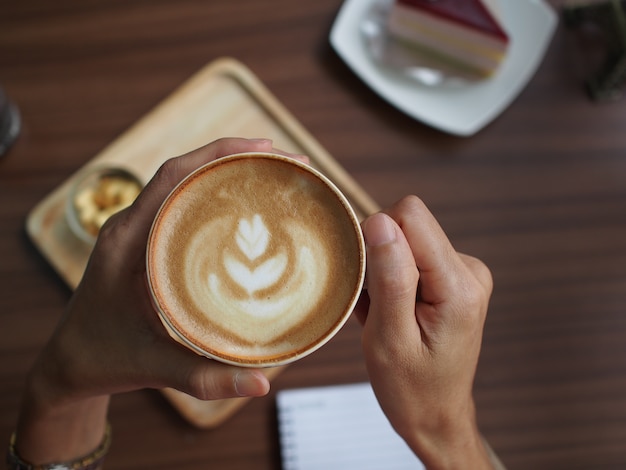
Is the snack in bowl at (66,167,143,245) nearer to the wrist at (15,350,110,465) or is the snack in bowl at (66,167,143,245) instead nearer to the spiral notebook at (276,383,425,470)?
the wrist at (15,350,110,465)

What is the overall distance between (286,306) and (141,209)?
242 millimetres

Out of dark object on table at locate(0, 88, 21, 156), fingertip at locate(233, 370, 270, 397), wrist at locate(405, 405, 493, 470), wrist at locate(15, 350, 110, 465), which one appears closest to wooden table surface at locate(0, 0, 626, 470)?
dark object on table at locate(0, 88, 21, 156)

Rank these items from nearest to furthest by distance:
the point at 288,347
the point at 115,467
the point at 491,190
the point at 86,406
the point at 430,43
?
the point at 288,347 → the point at 86,406 → the point at 115,467 → the point at 491,190 → the point at 430,43

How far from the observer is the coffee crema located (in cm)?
71

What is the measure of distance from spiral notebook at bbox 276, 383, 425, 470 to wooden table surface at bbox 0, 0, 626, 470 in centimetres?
3

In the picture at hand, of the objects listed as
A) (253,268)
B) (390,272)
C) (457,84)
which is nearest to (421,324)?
(390,272)

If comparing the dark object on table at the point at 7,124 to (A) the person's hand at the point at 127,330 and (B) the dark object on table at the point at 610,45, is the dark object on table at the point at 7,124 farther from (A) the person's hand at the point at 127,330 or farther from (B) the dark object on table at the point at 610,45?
(B) the dark object on table at the point at 610,45

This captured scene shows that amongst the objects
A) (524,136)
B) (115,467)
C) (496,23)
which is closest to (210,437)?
(115,467)

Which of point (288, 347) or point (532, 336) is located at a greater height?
point (288, 347)

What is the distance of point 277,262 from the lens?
734mm

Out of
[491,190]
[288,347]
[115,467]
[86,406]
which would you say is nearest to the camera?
[288,347]

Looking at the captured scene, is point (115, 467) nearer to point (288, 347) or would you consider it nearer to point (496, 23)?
point (288, 347)

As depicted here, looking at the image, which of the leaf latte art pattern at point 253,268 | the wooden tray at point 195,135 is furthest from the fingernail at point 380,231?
the wooden tray at point 195,135

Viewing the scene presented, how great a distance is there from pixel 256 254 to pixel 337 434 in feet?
1.61
